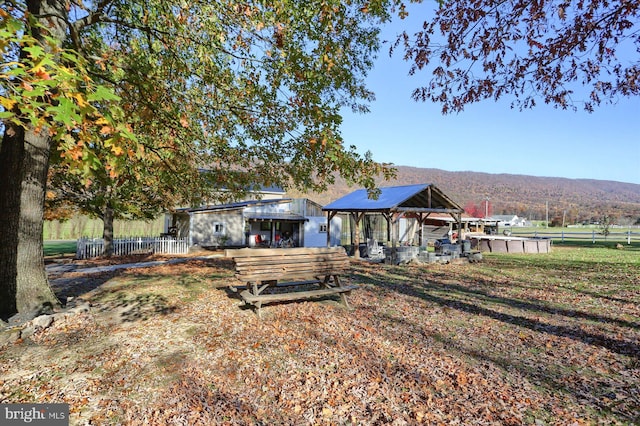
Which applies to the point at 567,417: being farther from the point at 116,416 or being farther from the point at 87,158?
the point at 87,158

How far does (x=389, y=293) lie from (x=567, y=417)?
20.4ft

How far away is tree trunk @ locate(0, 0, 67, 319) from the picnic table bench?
3810 millimetres

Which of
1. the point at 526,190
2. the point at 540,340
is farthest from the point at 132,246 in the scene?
the point at 526,190

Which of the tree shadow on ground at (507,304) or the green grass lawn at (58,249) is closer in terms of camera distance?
the tree shadow on ground at (507,304)

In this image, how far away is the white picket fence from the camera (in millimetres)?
19047

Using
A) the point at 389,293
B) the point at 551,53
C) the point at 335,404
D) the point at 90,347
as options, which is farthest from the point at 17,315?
the point at 551,53

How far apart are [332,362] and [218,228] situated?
22.0 m

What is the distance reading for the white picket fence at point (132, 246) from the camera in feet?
62.5

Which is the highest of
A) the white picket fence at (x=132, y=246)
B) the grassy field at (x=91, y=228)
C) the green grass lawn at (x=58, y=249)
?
the grassy field at (x=91, y=228)

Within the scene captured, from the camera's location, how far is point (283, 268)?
7336mm

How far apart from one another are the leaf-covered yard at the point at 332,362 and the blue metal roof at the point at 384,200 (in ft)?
33.4

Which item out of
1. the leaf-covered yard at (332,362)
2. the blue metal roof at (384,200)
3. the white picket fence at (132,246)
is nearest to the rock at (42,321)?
the leaf-covered yard at (332,362)

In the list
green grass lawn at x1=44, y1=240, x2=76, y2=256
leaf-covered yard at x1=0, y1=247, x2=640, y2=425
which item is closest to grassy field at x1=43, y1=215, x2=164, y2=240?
green grass lawn at x1=44, y1=240, x2=76, y2=256

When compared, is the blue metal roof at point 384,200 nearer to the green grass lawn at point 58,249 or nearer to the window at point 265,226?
the window at point 265,226
